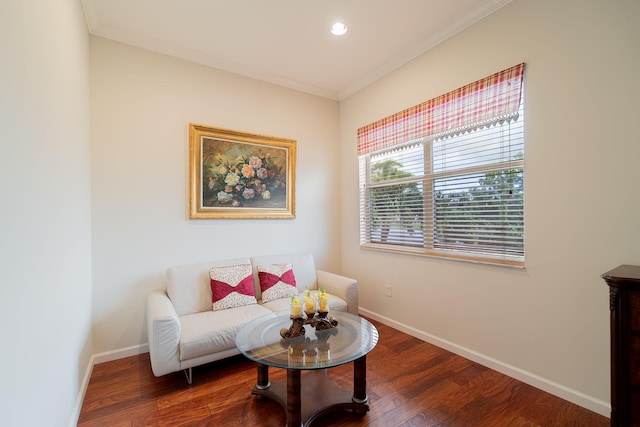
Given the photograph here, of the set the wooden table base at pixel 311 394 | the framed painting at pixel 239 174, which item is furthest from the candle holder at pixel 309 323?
the framed painting at pixel 239 174

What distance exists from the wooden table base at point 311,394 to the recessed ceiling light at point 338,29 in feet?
8.36

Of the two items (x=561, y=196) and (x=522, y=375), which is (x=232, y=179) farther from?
(x=522, y=375)

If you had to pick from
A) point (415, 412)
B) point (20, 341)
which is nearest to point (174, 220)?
point (20, 341)

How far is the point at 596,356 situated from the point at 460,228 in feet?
3.79

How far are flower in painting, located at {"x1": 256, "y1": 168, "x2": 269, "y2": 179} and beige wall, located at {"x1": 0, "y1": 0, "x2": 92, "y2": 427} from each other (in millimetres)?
1554

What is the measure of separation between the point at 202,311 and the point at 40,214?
1.62m

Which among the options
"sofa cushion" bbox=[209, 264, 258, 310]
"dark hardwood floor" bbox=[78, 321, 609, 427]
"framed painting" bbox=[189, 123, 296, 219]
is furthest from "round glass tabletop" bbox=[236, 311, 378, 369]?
"framed painting" bbox=[189, 123, 296, 219]

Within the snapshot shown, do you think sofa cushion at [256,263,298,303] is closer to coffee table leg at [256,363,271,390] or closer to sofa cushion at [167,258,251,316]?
sofa cushion at [167,258,251,316]

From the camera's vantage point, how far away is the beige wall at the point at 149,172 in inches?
96.2

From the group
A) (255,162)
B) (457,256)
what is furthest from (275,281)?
(457,256)

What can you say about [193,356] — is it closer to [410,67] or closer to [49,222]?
[49,222]

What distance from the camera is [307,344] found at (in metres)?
1.73

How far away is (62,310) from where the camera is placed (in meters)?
1.49

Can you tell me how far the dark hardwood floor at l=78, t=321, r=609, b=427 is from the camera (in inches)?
67.6
